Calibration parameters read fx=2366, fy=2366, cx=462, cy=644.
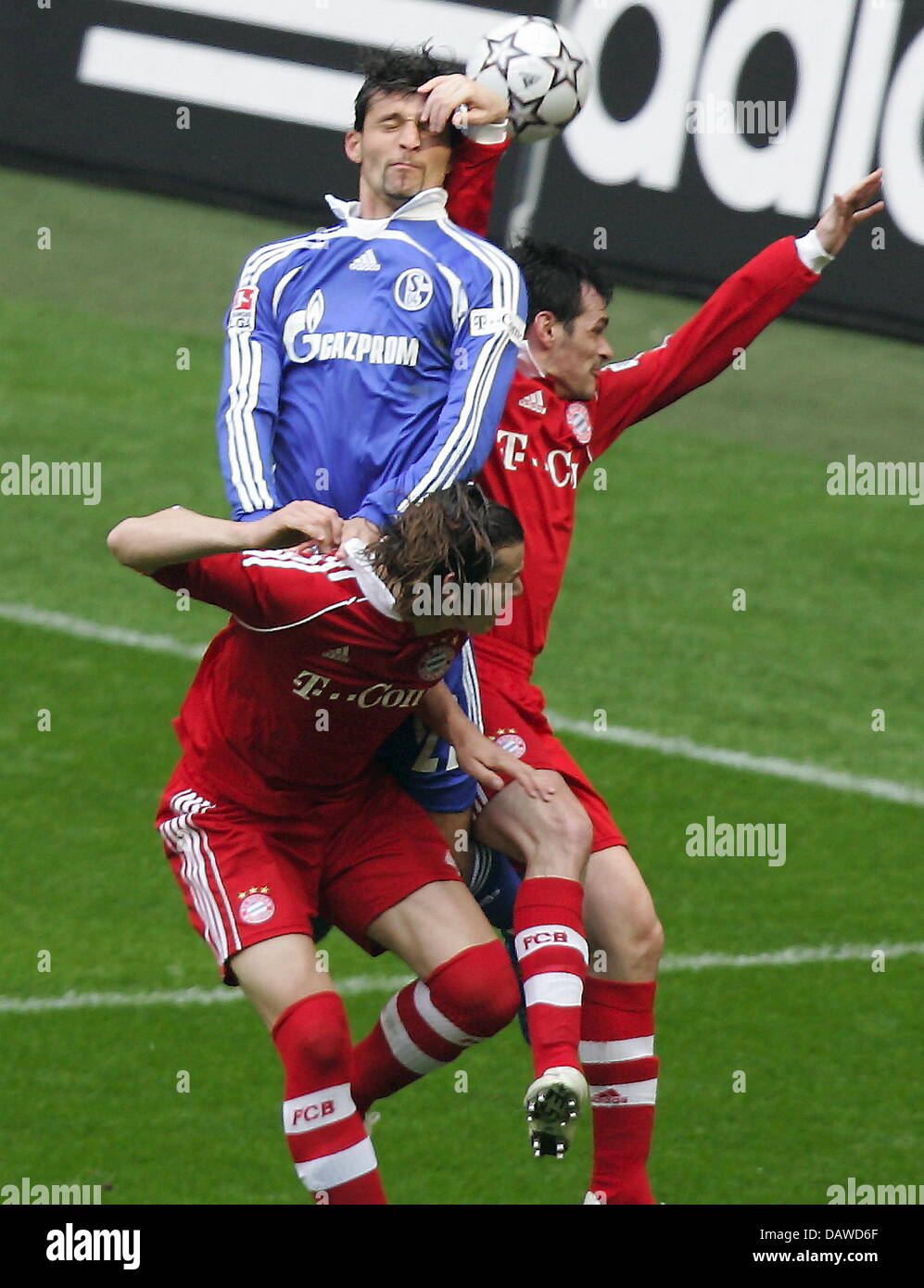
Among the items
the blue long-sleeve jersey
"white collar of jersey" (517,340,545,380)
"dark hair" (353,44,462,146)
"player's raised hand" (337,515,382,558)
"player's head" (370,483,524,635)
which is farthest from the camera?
"white collar of jersey" (517,340,545,380)

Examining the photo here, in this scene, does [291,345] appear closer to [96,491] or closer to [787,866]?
[787,866]

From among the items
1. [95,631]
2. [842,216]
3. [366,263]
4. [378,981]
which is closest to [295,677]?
[366,263]

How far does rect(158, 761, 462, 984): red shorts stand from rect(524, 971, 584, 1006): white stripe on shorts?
1.27 feet

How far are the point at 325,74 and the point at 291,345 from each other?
7.96m

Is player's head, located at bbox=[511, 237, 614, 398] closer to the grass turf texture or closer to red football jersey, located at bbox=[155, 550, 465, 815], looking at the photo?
red football jersey, located at bbox=[155, 550, 465, 815]

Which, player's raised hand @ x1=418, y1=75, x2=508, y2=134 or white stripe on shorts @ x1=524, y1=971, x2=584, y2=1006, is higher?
player's raised hand @ x1=418, y1=75, x2=508, y2=134

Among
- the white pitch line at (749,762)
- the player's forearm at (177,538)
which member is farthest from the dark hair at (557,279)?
the white pitch line at (749,762)

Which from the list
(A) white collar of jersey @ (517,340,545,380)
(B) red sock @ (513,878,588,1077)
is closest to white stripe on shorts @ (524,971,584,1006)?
(B) red sock @ (513,878,588,1077)

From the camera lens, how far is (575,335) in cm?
650

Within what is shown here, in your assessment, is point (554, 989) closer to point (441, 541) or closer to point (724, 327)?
point (441, 541)

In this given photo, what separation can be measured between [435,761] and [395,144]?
159 centimetres

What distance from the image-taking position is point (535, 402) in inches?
256

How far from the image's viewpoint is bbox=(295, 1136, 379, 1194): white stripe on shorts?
18.4 feet

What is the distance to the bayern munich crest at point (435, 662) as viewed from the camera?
18.4 feet
